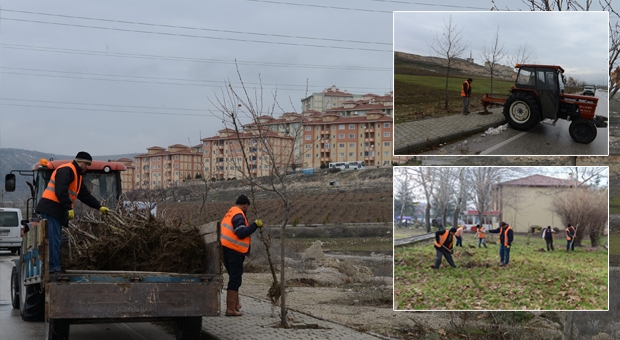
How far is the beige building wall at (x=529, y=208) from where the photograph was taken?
923cm

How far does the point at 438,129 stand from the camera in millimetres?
9398

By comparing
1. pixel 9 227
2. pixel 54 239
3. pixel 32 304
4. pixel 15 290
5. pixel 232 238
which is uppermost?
pixel 54 239

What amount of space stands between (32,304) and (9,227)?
19932 mm

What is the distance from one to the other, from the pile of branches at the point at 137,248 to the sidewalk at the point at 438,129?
2.87 meters

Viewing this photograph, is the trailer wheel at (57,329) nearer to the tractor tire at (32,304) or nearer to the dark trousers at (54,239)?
the dark trousers at (54,239)

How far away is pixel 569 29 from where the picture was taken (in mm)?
9148

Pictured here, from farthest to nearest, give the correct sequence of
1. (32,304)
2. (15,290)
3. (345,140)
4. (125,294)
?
(345,140)
(15,290)
(32,304)
(125,294)

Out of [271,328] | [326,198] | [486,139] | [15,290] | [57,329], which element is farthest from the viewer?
[326,198]

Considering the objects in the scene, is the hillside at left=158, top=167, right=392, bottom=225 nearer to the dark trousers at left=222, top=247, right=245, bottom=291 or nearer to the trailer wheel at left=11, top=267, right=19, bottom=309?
the trailer wheel at left=11, top=267, right=19, bottom=309

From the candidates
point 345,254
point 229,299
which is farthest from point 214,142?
point 229,299

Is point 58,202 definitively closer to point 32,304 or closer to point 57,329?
point 57,329

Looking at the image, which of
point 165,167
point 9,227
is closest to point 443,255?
point 165,167

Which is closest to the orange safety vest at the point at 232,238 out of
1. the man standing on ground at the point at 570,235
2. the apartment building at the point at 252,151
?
the apartment building at the point at 252,151

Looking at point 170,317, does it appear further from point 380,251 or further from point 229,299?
point 380,251
